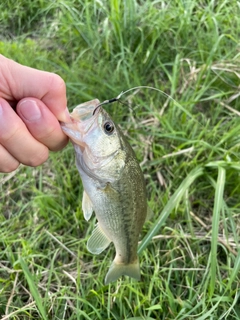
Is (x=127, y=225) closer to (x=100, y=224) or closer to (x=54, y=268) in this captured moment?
(x=100, y=224)

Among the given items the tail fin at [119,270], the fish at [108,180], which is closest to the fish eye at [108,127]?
the fish at [108,180]

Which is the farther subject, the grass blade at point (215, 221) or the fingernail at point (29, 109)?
the grass blade at point (215, 221)

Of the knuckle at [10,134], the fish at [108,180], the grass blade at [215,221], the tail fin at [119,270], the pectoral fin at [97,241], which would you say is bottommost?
the grass blade at [215,221]

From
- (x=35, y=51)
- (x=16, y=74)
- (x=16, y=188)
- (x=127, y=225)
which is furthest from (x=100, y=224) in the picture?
(x=35, y=51)

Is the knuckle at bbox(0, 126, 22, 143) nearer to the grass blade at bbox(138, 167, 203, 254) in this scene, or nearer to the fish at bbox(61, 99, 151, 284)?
the fish at bbox(61, 99, 151, 284)

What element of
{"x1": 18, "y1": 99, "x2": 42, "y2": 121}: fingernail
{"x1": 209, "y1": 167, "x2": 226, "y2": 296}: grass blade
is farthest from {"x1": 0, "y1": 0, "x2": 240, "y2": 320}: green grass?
{"x1": 18, "y1": 99, "x2": 42, "y2": 121}: fingernail

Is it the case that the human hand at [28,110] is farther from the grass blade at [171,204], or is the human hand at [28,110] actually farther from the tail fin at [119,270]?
the grass blade at [171,204]

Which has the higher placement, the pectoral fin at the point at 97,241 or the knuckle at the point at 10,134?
the knuckle at the point at 10,134
